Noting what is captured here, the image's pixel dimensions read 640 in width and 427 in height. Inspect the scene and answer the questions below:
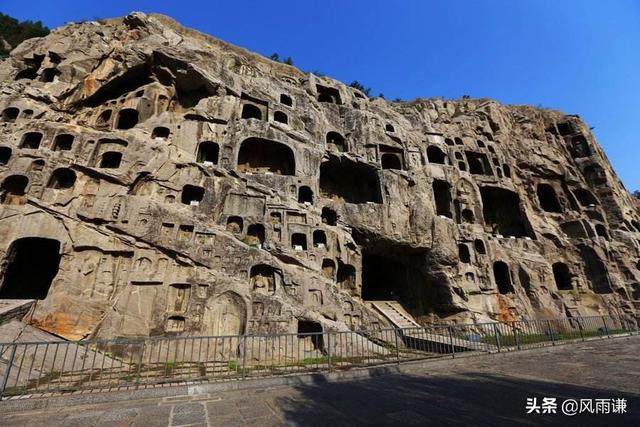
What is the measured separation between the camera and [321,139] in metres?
25.2

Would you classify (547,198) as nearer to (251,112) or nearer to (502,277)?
(502,277)

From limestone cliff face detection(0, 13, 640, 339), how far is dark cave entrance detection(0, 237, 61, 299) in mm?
98

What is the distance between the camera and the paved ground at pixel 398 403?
478cm

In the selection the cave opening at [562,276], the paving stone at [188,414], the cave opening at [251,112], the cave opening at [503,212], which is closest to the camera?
the paving stone at [188,414]

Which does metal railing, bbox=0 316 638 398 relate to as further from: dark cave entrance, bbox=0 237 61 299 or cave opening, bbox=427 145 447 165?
cave opening, bbox=427 145 447 165

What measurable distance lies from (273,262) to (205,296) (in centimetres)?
377

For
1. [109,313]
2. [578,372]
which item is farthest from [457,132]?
[109,313]

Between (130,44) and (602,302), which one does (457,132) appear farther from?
(130,44)

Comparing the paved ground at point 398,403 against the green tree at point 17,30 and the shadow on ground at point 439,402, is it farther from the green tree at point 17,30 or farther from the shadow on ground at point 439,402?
the green tree at point 17,30

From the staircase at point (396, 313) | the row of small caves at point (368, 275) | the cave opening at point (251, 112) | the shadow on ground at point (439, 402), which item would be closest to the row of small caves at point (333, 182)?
the cave opening at point (251, 112)

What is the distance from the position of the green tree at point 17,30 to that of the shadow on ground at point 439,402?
174 feet

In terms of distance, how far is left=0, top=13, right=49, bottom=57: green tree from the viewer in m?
38.7

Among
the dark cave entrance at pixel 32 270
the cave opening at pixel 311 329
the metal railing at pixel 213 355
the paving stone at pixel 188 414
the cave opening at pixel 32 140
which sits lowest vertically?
the paving stone at pixel 188 414

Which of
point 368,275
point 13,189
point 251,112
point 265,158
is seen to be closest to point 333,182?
point 265,158
